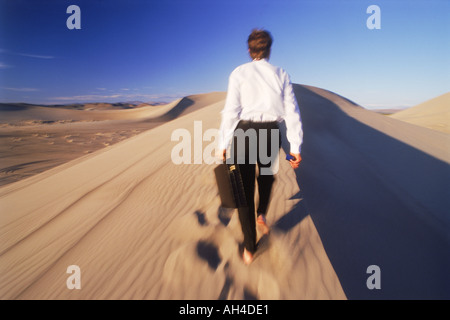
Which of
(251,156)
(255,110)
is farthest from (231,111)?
(251,156)

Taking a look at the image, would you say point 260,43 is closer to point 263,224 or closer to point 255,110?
point 255,110

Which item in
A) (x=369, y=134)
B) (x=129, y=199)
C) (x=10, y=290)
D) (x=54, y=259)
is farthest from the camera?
(x=369, y=134)

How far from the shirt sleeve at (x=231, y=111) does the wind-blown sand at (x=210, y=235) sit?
0.97 meters

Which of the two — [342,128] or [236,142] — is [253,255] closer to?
[236,142]

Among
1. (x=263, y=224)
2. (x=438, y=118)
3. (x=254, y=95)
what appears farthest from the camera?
(x=438, y=118)

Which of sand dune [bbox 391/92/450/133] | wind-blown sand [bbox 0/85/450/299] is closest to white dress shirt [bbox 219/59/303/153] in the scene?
wind-blown sand [bbox 0/85/450/299]

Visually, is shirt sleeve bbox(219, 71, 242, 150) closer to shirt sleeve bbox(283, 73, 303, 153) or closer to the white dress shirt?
the white dress shirt

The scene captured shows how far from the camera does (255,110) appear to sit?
57.4 inches

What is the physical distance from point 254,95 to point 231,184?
65cm

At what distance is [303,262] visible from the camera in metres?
1.62

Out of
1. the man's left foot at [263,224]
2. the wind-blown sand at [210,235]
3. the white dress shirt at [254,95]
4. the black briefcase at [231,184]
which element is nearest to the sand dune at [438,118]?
the wind-blown sand at [210,235]
